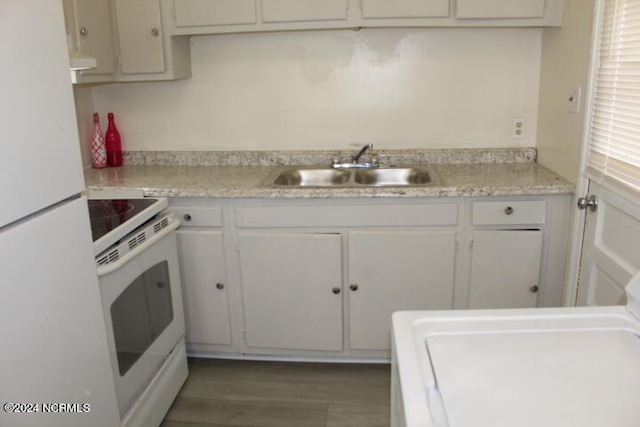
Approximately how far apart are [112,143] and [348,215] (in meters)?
1.43

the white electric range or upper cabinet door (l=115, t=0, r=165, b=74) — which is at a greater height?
upper cabinet door (l=115, t=0, r=165, b=74)

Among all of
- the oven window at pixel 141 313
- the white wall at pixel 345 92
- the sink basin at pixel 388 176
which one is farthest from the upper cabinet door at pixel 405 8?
the oven window at pixel 141 313

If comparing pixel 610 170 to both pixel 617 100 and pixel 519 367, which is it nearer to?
pixel 617 100

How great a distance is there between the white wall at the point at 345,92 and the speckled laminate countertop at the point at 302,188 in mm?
186

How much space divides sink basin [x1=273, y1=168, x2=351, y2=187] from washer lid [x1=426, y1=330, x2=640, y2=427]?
176 centimetres

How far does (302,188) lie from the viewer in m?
2.34

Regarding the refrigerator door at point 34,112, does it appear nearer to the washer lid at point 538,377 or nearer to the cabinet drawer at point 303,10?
the washer lid at point 538,377

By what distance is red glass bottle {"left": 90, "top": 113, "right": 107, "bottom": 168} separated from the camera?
2.88 metres

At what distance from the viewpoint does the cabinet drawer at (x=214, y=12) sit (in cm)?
247

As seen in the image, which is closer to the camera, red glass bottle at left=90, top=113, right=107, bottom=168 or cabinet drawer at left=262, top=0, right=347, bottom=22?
cabinet drawer at left=262, top=0, right=347, bottom=22

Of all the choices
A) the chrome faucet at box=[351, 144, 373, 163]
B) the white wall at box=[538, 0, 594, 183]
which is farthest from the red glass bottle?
the white wall at box=[538, 0, 594, 183]

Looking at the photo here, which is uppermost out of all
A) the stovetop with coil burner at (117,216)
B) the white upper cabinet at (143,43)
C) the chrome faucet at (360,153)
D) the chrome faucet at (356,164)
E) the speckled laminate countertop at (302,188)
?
the white upper cabinet at (143,43)

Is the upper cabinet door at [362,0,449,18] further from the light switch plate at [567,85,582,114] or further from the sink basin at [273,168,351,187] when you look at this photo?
the sink basin at [273,168,351,187]

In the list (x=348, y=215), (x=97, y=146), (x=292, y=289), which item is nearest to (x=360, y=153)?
(x=348, y=215)
